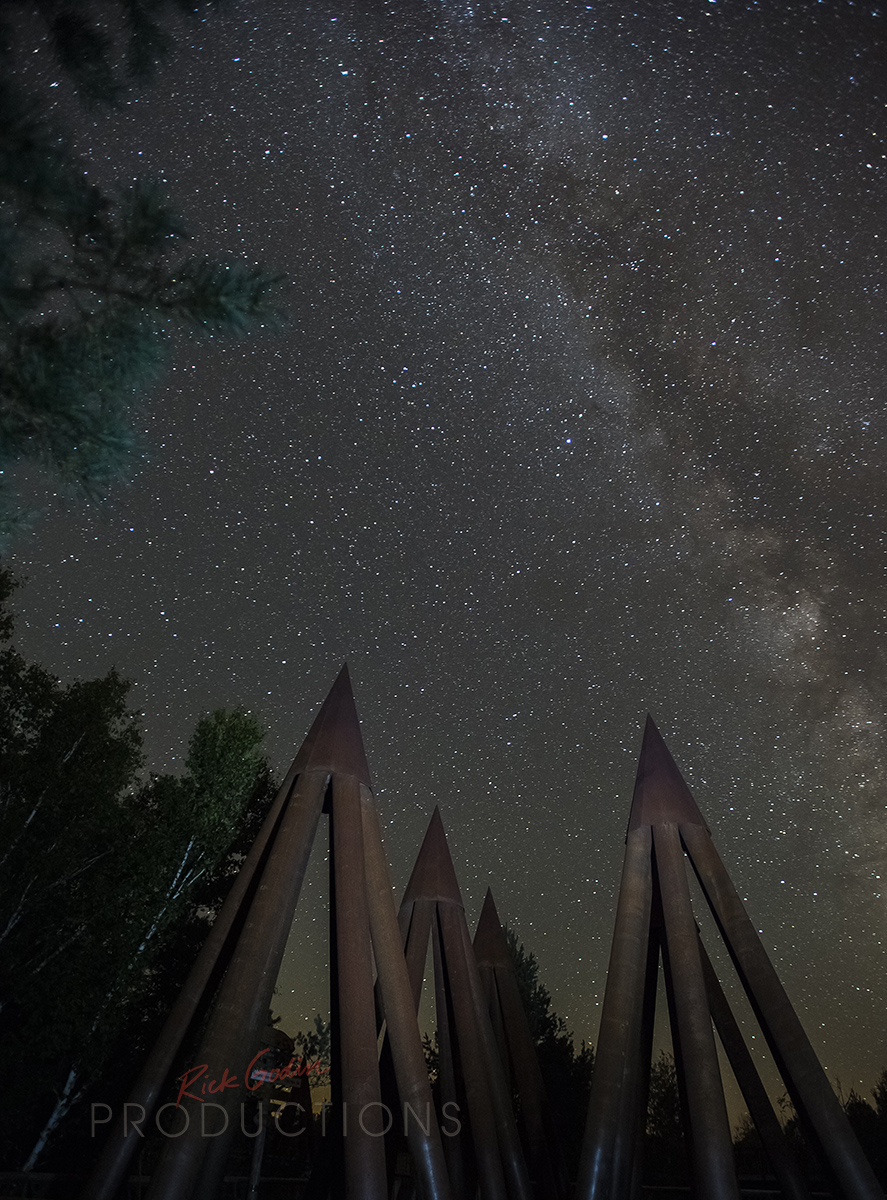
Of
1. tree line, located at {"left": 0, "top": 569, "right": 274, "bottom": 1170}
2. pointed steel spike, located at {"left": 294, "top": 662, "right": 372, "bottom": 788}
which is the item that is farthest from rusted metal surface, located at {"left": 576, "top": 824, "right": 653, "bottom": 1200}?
tree line, located at {"left": 0, "top": 569, "right": 274, "bottom": 1170}

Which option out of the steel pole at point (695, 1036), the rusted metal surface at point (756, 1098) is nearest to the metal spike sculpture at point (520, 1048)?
the rusted metal surface at point (756, 1098)

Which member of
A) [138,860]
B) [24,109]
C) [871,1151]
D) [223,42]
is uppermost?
[871,1151]

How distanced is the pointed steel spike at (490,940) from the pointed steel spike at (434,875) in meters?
2.22

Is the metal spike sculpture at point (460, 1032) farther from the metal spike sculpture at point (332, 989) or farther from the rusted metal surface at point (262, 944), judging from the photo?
the rusted metal surface at point (262, 944)

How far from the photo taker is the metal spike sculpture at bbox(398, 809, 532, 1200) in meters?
8.23

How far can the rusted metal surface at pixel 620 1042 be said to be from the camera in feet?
20.5

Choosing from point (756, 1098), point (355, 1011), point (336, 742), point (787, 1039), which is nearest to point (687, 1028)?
point (787, 1039)

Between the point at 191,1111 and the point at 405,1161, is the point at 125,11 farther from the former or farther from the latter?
the point at 405,1161

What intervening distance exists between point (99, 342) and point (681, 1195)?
19258 millimetres

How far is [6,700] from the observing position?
13336mm

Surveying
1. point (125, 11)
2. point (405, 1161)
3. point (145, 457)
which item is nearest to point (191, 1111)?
point (145, 457)

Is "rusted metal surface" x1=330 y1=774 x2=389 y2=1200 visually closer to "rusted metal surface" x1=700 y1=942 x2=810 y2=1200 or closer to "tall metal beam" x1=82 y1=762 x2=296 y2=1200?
"tall metal beam" x1=82 y1=762 x2=296 y2=1200

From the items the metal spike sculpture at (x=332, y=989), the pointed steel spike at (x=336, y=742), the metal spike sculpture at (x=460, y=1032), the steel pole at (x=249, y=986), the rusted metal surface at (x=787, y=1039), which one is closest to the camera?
the steel pole at (x=249, y=986)

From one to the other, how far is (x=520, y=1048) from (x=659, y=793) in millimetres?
5067
